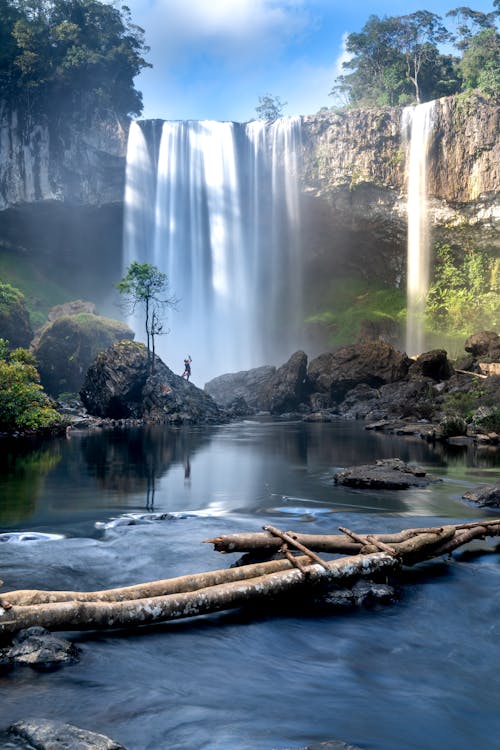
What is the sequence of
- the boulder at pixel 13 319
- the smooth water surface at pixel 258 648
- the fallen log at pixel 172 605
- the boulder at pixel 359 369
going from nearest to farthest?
the smooth water surface at pixel 258 648 < the fallen log at pixel 172 605 < the boulder at pixel 359 369 < the boulder at pixel 13 319

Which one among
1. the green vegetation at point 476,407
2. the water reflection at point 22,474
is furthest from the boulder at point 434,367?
the water reflection at point 22,474

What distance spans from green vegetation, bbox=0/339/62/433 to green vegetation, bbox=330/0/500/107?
45.2 m

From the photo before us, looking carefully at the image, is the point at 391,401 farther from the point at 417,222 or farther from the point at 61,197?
the point at 61,197

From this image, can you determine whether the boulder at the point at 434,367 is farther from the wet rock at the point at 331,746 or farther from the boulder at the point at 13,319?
the wet rock at the point at 331,746

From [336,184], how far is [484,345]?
Answer: 21988 mm

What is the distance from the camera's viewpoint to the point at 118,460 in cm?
1900

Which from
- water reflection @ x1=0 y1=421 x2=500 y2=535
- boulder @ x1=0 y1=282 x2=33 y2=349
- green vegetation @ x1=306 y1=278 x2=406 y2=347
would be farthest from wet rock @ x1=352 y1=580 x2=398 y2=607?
green vegetation @ x1=306 y1=278 x2=406 y2=347

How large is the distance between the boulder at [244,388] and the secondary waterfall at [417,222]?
13.7 meters

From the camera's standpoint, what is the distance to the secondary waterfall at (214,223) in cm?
5381

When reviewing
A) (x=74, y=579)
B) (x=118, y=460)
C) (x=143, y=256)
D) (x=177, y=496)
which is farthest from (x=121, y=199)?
(x=74, y=579)

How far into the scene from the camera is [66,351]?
4103 centimetres

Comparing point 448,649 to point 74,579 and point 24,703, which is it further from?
point 74,579

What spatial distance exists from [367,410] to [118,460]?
20.6m

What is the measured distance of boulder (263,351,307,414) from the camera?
41.0 metres
